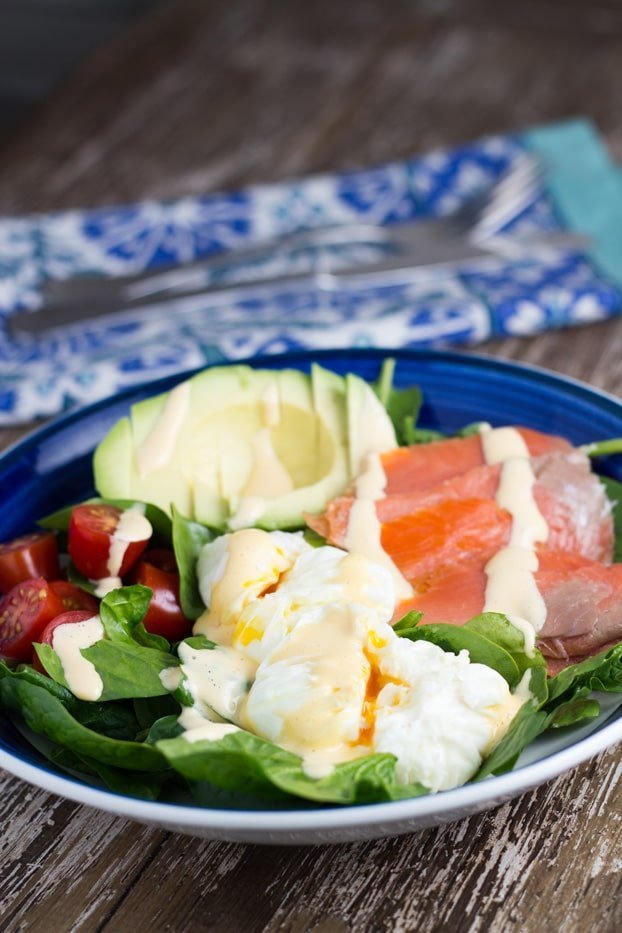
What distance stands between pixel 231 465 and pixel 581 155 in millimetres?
2096

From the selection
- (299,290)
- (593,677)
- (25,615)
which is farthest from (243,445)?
(299,290)

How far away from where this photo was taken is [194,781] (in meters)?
1.50

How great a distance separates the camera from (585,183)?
11.8ft

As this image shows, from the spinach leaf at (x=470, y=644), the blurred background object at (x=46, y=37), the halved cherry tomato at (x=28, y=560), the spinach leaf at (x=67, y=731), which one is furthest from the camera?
the blurred background object at (x=46, y=37)

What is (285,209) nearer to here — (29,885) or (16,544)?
(16,544)

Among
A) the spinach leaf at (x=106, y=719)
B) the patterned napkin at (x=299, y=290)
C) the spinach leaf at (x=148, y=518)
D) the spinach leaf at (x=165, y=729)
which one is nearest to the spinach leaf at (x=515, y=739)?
the spinach leaf at (x=165, y=729)

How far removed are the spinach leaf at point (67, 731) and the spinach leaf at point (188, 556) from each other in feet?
0.97

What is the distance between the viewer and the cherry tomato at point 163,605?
1.85m

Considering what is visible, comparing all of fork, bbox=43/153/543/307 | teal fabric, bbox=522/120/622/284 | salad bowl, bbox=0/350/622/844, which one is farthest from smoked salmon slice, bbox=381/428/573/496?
teal fabric, bbox=522/120/622/284

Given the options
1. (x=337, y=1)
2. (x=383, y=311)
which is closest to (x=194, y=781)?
(x=383, y=311)

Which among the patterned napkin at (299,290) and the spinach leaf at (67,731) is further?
the patterned napkin at (299,290)

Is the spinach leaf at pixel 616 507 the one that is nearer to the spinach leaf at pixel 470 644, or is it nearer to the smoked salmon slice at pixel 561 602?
the smoked salmon slice at pixel 561 602

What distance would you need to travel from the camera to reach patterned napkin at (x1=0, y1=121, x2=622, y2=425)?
2891 mm

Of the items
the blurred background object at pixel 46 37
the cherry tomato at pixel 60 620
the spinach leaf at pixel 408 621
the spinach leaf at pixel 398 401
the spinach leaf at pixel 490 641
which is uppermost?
the blurred background object at pixel 46 37
